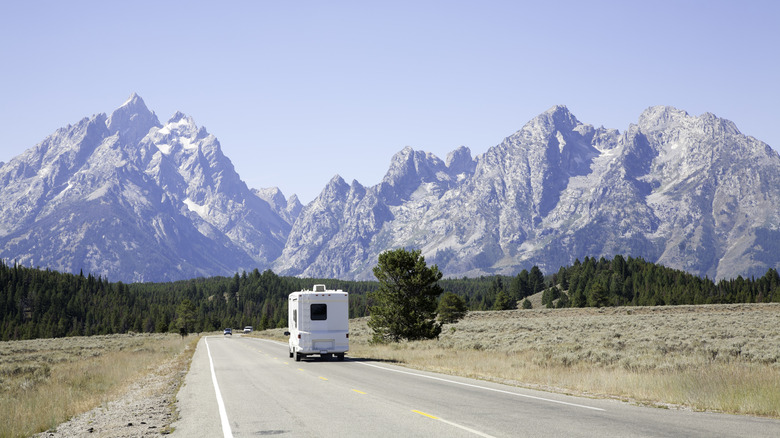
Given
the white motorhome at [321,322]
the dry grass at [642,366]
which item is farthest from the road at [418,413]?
the white motorhome at [321,322]

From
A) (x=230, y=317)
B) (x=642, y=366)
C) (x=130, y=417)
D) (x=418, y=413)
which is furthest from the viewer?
(x=230, y=317)

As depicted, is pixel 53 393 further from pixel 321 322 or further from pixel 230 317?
pixel 230 317

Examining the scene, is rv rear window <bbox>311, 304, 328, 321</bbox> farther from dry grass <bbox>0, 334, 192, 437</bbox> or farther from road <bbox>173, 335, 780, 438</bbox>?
road <bbox>173, 335, 780, 438</bbox>

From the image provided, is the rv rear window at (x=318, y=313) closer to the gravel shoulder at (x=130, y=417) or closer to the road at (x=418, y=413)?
the road at (x=418, y=413)

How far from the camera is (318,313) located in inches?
1282

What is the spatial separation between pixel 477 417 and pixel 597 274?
155 m

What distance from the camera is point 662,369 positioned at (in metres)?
21.9

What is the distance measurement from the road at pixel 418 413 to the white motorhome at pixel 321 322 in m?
9.55

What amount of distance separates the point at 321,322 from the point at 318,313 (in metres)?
0.48

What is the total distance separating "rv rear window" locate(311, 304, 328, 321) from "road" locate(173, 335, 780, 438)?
31.3 ft

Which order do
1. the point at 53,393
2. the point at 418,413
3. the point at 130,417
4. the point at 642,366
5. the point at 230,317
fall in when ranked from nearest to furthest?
1. the point at 418,413
2. the point at 130,417
3. the point at 53,393
4. the point at 642,366
5. the point at 230,317

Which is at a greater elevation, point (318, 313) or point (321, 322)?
point (318, 313)

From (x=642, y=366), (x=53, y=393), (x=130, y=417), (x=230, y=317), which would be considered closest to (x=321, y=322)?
(x=53, y=393)

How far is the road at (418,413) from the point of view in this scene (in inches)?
468
